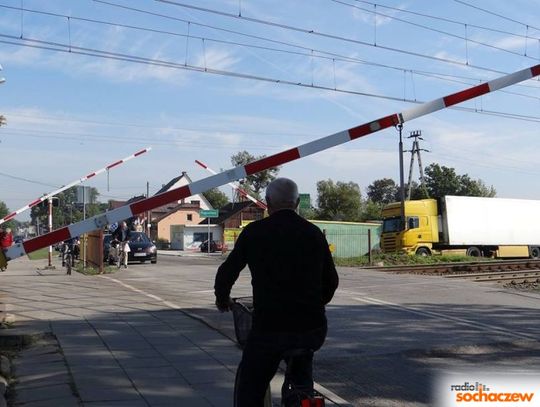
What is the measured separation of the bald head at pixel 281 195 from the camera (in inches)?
138

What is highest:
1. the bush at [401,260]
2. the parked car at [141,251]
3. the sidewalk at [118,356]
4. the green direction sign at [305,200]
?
the green direction sign at [305,200]

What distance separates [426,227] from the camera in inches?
1309

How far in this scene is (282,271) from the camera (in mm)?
3250

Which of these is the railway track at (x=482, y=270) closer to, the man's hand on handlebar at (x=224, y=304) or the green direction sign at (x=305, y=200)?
the green direction sign at (x=305, y=200)

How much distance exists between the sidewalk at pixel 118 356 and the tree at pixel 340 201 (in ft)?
220

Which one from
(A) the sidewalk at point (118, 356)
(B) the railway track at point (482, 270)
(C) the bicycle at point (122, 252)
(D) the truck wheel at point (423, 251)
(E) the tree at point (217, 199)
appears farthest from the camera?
(E) the tree at point (217, 199)

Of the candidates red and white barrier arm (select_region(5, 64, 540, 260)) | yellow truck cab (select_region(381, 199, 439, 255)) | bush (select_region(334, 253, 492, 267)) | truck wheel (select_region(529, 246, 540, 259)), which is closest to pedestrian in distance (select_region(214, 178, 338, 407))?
red and white barrier arm (select_region(5, 64, 540, 260))

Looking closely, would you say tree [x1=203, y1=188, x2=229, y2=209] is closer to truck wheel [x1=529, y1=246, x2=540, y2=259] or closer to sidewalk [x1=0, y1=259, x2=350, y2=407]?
truck wheel [x1=529, y1=246, x2=540, y2=259]

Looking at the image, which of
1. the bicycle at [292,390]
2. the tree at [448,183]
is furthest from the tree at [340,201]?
the bicycle at [292,390]

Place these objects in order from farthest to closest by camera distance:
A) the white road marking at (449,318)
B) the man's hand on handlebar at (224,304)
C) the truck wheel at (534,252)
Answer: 1. the truck wheel at (534,252)
2. the white road marking at (449,318)
3. the man's hand on handlebar at (224,304)

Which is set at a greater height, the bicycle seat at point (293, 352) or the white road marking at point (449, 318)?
the bicycle seat at point (293, 352)

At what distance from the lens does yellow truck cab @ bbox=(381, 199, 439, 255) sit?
3256 cm

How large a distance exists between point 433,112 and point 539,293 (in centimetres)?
710

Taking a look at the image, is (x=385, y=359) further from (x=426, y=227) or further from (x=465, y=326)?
(x=426, y=227)
